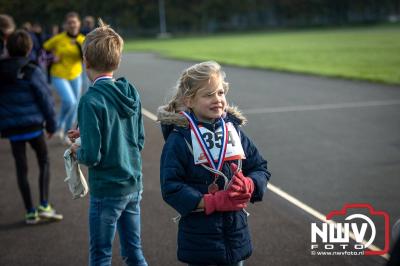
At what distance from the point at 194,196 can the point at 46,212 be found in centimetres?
294

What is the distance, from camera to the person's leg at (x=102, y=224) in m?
3.33

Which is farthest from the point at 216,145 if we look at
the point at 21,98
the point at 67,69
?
the point at 67,69

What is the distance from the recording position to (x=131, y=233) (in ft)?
11.7

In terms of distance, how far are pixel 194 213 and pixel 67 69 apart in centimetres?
657

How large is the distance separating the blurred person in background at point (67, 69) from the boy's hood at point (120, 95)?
5562mm

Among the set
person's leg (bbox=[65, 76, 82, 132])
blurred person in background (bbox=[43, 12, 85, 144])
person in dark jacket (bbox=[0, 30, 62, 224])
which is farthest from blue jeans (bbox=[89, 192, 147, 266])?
person's leg (bbox=[65, 76, 82, 132])

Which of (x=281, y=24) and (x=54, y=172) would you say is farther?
(x=281, y=24)

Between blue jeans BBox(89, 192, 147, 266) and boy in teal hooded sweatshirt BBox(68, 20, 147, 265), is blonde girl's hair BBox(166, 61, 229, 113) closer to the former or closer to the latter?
boy in teal hooded sweatshirt BBox(68, 20, 147, 265)

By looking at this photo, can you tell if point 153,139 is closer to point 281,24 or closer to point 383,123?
point 383,123

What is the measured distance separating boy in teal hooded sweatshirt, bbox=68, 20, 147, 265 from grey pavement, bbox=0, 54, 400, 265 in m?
0.34

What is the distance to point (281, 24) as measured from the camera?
9550 cm

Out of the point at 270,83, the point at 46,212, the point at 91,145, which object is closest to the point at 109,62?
the point at 91,145

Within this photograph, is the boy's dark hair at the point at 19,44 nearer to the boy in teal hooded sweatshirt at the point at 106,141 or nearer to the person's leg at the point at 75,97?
the boy in teal hooded sweatshirt at the point at 106,141

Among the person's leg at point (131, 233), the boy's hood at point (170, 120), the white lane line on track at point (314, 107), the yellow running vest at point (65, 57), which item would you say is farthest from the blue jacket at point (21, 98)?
the white lane line on track at point (314, 107)
